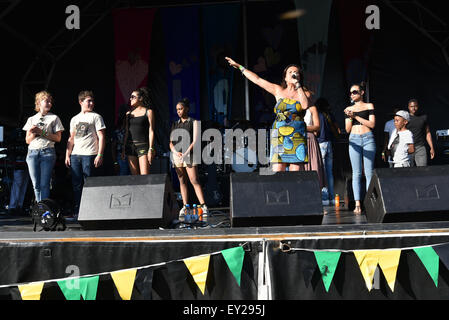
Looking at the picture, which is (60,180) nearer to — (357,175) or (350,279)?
(357,175)

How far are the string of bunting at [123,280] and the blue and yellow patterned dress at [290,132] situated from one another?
3.83 feet

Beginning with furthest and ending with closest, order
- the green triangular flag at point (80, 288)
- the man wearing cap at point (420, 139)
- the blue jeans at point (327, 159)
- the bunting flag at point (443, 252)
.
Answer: the blue jeans at point (327, 159) < the man wearing cap at point (420, 139) < the green triangular flag at point (80, 288) < the bunting flag at point (443, 252)

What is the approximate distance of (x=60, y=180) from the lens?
21.5 ft

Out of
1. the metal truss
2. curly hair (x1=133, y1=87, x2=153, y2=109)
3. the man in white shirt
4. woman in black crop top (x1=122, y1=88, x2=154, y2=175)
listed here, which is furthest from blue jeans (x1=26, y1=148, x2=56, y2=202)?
the metal truss

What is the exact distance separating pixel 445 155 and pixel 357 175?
4141mm

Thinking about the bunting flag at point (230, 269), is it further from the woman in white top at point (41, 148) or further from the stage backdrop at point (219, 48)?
the stage backdrop at point (219, 48)

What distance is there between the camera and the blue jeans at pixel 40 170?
3.77 m

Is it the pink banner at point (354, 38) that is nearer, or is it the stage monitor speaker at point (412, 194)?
the stage monitor speaker at point (412, 194)

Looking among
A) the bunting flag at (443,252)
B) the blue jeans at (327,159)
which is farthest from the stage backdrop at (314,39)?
the bunting flag at (443,252)

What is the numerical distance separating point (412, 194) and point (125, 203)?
1.86 m

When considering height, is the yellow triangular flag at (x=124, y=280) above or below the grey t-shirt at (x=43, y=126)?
below

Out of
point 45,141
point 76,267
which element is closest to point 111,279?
point 76,267

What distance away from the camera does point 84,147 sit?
3895mm

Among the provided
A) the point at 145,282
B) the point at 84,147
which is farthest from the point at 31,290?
the point at 84,147
